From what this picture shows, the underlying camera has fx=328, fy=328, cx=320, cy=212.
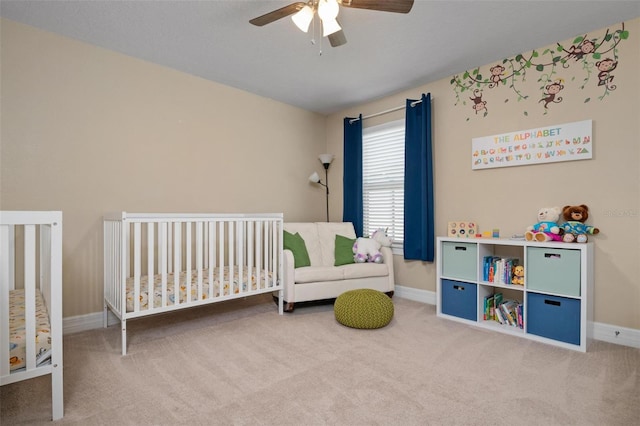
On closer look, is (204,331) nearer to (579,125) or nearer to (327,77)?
(327,77)

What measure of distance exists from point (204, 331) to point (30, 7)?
2481 mm

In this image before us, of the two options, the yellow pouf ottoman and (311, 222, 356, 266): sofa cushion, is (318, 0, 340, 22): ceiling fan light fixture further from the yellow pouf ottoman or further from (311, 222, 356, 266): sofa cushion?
(311, 222, 356, 266): sofa cushion

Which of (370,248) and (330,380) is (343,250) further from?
(330,380)

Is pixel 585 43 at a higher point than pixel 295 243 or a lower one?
higher

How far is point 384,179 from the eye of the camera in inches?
149

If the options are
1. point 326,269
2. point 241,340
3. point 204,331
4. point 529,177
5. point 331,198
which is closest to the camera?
point 241,340

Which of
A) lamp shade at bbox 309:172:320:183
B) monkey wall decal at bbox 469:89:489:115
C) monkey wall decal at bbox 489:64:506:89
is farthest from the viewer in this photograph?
lamp shade at bbox 309:172:320:183

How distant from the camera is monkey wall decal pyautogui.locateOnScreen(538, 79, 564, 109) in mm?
2561

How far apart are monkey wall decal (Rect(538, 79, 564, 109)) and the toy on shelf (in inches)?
43.8

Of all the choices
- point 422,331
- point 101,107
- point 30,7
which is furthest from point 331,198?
point 30,7

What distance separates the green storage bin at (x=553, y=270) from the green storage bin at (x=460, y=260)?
40 centimetres

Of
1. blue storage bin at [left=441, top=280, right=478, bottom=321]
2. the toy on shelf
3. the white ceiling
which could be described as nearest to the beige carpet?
blue storage bin at [left=441, top=280, right=478, bottom=321]

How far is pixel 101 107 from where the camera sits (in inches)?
104

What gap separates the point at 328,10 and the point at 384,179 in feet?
7.49
